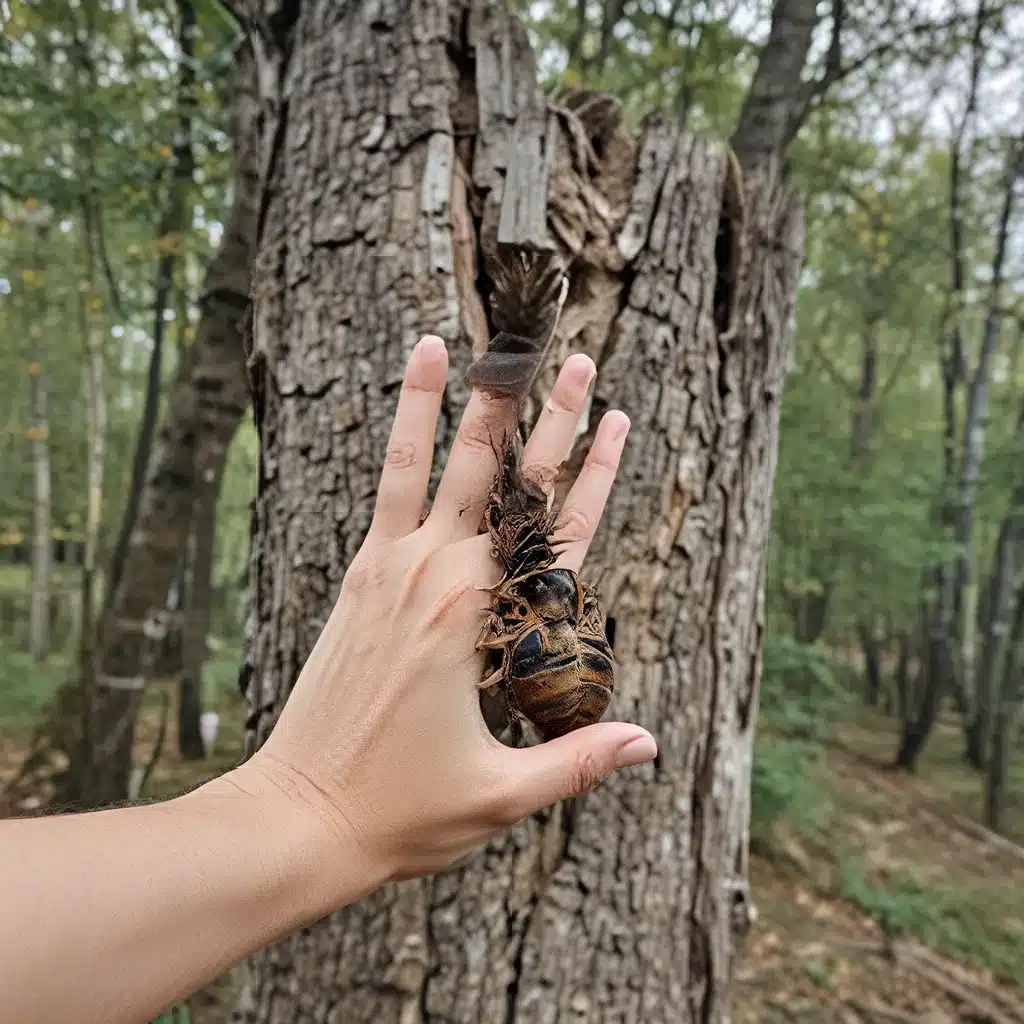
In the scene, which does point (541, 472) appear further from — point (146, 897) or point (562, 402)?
point (146, 897)

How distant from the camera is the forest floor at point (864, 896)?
470 centimetres

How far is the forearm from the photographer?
831mm

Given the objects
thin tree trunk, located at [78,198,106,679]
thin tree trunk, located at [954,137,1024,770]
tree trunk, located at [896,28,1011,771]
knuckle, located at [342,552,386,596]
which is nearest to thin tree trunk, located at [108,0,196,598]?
thin tree trunk, located at [78,198,106,679]

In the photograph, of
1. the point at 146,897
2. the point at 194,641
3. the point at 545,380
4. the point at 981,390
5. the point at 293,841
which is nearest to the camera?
the point at 146,897

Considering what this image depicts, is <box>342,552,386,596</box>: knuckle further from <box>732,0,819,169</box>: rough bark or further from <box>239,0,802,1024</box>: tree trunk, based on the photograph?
<box>732,0,819,169</box>: rough bark

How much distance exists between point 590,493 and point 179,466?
9.87ft

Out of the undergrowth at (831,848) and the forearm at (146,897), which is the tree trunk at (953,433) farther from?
the forearm at (146,897)

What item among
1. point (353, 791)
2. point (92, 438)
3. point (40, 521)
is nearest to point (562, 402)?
point (353, 791)

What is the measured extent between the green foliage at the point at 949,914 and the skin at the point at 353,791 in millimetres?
6035

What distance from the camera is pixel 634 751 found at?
1.24m

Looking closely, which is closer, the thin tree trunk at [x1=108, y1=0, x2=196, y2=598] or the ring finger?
the ring finger

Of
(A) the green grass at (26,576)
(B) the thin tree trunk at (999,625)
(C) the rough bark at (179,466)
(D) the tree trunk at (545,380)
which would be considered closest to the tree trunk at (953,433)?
(B) the thin tree trunk at (999,625)

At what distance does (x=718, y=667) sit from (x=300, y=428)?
1281mm

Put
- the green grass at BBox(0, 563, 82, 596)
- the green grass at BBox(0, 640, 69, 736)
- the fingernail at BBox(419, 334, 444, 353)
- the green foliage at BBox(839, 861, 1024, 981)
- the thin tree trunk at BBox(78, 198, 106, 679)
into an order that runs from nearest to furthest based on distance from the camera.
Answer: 1. the fingernail at BBox(419, 334, 444, 353)
2. the thin tree trunk at BBox(78, 198, 106, 679)
3. the green foliage at BBox(839, 861, 1024, 981)
4. the green grass at BBox(0, 640, 69, 736)
5. the green grass at BBox(0, 563, 82, 596)
